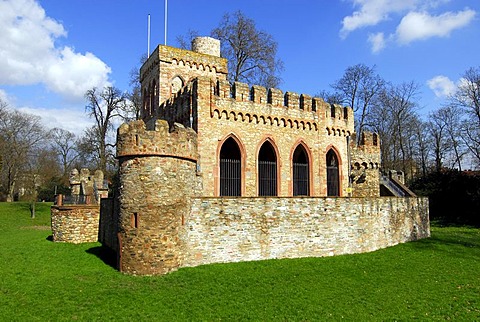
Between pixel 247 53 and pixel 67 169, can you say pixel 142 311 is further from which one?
pixel 67 169

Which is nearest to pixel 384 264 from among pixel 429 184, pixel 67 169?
pixel 429 184

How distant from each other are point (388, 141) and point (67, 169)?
37.6 m

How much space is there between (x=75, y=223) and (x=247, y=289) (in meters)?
9.43

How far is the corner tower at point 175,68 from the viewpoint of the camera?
1959 cm

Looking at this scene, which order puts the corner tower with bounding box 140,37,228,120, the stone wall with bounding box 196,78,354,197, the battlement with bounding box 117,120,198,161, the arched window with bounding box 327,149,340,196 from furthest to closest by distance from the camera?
the corner tower with bounding box 140,37,228,120 < the arched window with bounding box 327,149,340,196 < the stone wall with bounding box 196,78,354,197 < the battlement with bounding box 117,120,198,161

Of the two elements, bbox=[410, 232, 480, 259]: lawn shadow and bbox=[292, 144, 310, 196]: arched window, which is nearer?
bbox=[410, 232, 480, 259]: lawn shadow

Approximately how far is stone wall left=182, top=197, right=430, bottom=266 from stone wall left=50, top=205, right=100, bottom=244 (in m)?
6.84

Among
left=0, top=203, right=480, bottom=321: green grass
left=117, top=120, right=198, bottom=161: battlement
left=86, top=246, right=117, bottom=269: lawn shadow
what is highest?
left=117, top=120, right=198, bottom=161: battlement

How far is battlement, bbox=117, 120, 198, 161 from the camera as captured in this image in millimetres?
10523

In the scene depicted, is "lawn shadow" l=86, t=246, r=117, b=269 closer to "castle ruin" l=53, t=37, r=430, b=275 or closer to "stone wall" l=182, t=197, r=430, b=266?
"castle ruin" l=53, t=37, r=430, b=275

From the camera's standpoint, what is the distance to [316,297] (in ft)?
29.7

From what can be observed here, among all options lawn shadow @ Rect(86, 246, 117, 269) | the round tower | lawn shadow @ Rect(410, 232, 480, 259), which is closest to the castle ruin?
the round tower

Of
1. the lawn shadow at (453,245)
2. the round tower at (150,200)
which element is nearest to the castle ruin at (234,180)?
the round tower at (150,200)

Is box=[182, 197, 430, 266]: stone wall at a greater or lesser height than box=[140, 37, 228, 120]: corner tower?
lesser
